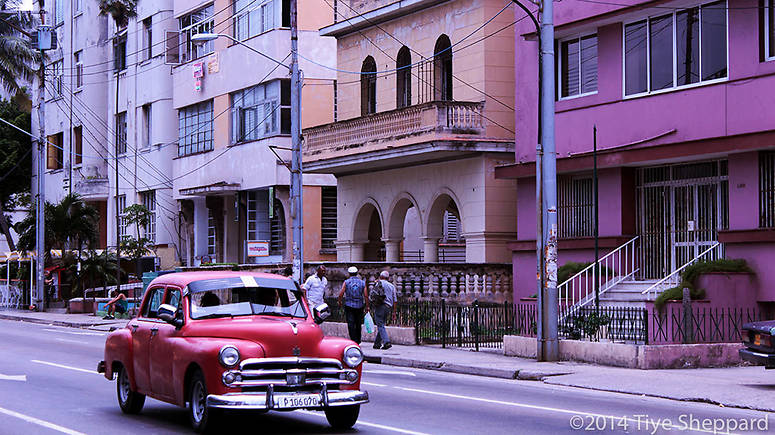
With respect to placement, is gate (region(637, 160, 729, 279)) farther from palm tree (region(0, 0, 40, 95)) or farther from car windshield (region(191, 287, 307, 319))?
palm tree (region(0, 0, 40, 95))

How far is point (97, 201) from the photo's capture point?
62656 mm

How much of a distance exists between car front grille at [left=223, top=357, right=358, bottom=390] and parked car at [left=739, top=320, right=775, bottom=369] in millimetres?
8178

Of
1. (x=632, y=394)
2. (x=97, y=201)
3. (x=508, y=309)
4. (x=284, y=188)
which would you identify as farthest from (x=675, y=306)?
(x=97, y=201)

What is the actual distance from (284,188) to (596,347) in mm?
23855

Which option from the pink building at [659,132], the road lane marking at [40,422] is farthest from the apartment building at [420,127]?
the road lane marking at [40,422]

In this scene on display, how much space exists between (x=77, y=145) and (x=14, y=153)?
863cm

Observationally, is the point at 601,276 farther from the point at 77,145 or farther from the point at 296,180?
Answer: the point at 77,145

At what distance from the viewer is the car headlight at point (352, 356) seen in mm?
12769

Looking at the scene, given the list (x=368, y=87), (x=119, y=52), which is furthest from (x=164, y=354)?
(x=119, y=52)

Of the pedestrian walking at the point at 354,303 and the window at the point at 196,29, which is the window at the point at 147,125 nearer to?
the window at the point at 196,29

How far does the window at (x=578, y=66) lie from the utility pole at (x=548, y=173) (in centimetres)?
713

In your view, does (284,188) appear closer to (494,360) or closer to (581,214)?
(581,214)

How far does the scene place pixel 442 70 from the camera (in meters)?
36.0

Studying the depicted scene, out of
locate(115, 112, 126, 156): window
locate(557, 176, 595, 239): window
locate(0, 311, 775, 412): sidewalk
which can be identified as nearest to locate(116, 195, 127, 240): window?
locate(115, 112, 126, 156): window
